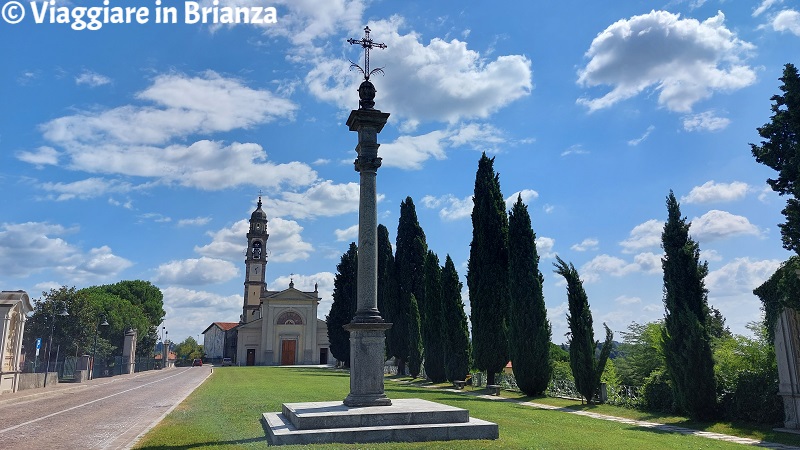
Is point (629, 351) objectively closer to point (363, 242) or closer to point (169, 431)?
point (363, 242)

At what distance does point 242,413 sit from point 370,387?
5.22 meters

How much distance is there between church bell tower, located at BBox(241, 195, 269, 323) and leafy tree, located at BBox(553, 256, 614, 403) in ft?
229

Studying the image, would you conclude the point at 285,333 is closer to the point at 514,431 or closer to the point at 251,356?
the point at 251,356

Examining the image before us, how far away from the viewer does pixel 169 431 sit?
38.8 feet

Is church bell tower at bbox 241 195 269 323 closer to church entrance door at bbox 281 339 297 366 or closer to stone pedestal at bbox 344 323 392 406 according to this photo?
church entrance door at bbox 281 339 297 366

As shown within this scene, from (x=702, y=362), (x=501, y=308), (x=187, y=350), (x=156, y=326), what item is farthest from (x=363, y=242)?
(x=187, y=350)

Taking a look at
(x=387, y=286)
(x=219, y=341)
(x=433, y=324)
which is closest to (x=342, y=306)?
(x=387, y=286)

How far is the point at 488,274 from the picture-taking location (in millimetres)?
27375

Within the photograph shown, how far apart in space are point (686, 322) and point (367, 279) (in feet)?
33.4

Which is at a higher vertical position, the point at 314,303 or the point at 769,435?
the point at 314,303

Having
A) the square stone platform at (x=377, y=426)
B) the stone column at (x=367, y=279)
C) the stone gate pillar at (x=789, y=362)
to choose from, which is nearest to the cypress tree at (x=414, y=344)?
the stone column at (x=367, y=279)

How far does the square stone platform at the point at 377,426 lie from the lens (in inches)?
403

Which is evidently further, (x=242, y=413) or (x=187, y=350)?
(x=187, y=350)

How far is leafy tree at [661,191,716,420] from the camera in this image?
15.5 meters
